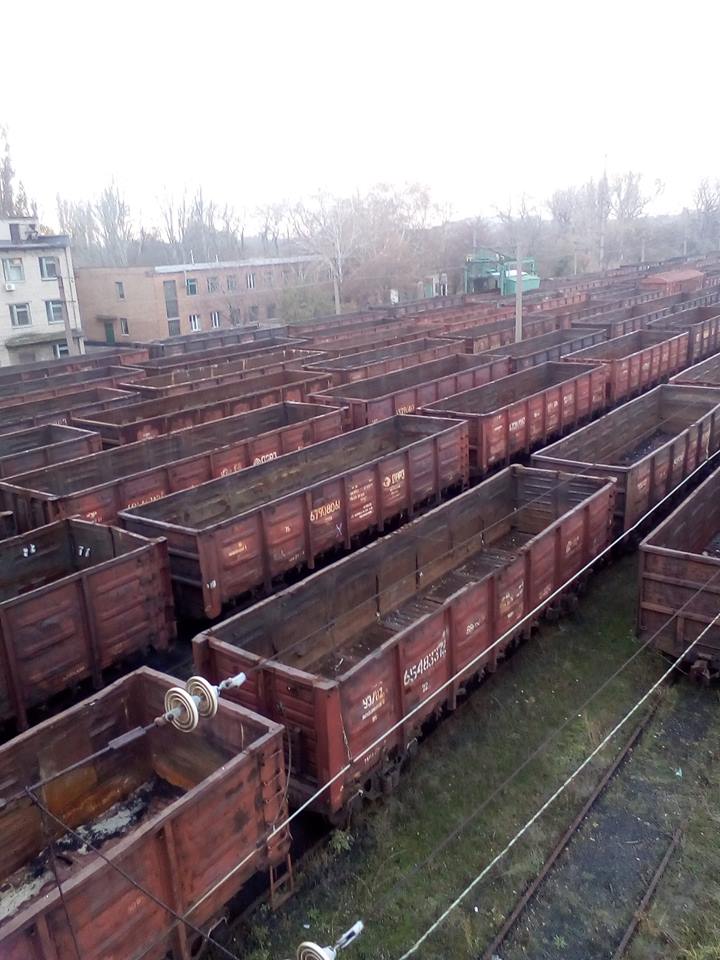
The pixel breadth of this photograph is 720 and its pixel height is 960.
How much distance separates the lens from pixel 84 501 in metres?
13.4

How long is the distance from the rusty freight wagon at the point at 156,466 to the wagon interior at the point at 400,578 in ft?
15.0

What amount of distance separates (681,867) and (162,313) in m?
49.9

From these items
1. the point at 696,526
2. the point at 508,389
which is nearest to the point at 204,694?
the point at 696,526

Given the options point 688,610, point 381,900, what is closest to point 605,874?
point 381,900

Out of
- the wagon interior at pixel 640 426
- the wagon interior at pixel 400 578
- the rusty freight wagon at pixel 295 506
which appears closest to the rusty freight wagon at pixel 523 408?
the rusty freight wagon at pixel 295 506

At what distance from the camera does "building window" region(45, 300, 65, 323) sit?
44.4 metres

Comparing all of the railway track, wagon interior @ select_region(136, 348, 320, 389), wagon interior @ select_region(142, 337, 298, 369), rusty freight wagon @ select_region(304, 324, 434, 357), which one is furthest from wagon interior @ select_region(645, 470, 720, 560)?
wagon interior @ select_region(142, 337, 298, 369)

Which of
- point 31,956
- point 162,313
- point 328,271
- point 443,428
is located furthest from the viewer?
point 328,271

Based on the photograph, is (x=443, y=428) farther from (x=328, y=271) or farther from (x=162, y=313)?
(x=328, y=271)

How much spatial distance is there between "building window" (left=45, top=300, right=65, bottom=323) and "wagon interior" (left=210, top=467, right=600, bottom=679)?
37800 mm

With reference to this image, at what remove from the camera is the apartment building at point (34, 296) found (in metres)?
42.2

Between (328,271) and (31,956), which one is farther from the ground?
(328,271)

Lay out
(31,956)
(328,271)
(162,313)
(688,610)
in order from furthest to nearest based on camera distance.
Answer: (328,271), (162,313), (688,610), (31,956)

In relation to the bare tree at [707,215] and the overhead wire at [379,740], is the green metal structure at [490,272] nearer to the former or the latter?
the overhead wire at [379,740]
